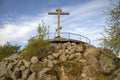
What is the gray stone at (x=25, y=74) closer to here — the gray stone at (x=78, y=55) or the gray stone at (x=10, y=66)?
the gray stone at (x=10, y=66)

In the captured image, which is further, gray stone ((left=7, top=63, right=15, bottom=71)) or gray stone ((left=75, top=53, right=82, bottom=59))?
gray stone ((left=7, top=63, right=15, bottom=71))

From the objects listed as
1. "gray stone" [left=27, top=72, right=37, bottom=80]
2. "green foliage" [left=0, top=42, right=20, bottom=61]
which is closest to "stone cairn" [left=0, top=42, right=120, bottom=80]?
"gray stone" [left=27, top=72, right=37, bottom=80]

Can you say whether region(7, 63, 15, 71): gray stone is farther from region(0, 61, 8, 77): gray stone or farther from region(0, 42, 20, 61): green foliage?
region(0, 42, 20, 61): green foliage

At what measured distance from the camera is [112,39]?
23.3 meters

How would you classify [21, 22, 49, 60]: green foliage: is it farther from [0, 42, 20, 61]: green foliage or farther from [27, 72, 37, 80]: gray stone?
[0, 42, 20, 61]: green foliage

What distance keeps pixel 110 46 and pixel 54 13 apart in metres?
17.5

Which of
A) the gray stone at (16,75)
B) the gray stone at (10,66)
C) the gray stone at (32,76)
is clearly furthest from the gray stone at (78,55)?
the gray stone at (10,66)

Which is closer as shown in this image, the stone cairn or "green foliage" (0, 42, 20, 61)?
the stone cairn

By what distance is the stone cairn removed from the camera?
2962 cm

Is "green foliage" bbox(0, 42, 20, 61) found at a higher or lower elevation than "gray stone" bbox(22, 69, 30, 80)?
higher

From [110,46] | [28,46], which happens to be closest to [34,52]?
[28,46]

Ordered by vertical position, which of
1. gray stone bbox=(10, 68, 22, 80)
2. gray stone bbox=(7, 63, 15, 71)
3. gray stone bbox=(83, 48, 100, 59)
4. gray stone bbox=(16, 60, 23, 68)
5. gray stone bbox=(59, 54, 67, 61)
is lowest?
gray stone bbox=(10, 68, 22, 80)

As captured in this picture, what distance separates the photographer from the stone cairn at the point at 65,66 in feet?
97.2

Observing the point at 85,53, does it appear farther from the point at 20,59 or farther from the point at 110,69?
the point at 20,59
